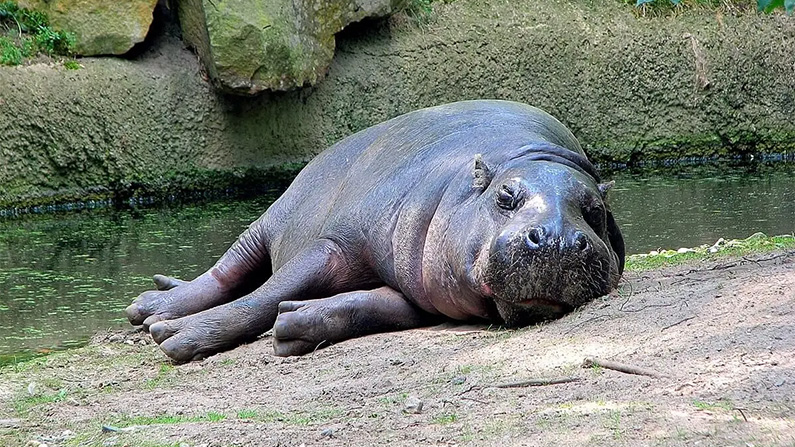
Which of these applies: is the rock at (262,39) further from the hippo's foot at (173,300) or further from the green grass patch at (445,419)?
the green grass patch at (445,419)

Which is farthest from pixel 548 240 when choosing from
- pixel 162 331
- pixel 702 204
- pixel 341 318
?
pixel 702 204

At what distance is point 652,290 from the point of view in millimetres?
4816

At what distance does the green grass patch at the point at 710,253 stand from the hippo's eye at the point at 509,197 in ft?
5.22

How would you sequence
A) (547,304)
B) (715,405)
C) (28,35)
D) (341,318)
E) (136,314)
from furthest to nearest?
1. (28,35)
2. (136,314)
3. (341,318)
4. (547,304)
5. (715,405)

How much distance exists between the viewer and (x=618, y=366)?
3.55 m

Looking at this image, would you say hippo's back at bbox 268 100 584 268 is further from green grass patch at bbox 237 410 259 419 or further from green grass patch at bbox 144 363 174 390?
green grass patch at bbox 237 410 259 419

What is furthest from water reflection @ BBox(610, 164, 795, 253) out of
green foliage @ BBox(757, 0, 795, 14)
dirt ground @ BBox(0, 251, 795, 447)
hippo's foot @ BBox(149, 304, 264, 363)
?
green foliage @ BBox(757, 0, 795, 14)

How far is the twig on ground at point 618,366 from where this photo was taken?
343cm

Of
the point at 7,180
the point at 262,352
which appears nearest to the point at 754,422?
the point at 262,352

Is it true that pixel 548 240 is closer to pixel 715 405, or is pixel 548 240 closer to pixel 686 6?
pixel 715 405

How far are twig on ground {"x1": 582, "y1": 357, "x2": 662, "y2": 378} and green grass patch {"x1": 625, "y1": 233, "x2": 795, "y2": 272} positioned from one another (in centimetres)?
252

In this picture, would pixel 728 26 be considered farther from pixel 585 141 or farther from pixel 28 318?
pixel 28 318

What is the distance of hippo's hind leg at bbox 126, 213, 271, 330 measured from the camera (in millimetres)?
6258

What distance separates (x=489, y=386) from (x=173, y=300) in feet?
9.63
